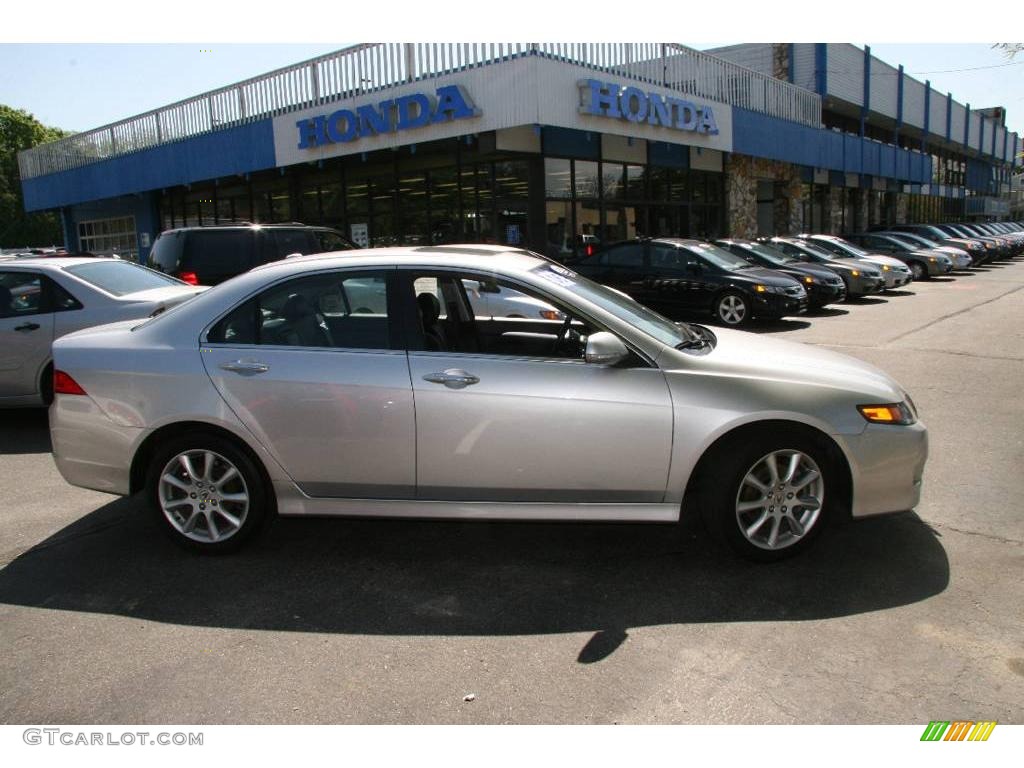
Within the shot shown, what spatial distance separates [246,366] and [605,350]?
1.85m

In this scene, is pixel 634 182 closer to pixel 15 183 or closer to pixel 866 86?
pixel 866 86

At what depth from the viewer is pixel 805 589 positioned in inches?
152

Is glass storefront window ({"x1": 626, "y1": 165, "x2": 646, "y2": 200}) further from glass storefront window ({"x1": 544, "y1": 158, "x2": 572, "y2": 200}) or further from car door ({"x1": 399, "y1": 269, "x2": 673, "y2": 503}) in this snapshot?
car door ({"x1": 399, "y1": 269, "x2": 673, "y2": 503})

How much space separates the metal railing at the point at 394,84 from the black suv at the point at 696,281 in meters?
4.22

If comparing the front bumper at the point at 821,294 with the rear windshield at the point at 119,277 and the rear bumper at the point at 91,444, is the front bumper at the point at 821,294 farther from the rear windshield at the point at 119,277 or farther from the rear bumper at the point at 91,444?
the rear bumper at the point at 91,444

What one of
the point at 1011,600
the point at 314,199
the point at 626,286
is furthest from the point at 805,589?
the point at 314,199

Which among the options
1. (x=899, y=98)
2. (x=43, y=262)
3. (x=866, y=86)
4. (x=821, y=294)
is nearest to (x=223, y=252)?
(x=43, y=262)

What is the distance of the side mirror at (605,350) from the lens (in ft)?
12.9

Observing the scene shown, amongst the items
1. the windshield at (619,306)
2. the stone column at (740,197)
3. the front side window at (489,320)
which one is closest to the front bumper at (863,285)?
the stone column at (740,197)

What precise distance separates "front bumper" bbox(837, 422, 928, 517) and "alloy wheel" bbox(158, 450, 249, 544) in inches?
122

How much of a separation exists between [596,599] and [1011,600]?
1882 mm

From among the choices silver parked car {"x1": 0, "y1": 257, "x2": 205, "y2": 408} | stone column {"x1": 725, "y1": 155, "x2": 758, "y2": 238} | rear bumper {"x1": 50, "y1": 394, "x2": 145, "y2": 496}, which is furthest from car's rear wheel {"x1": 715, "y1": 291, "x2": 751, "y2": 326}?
stone column {"x1": 725, "y1": 155, "x2": 758, "y2": 238}

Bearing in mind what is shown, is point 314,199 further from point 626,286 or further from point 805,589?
point 805,589
